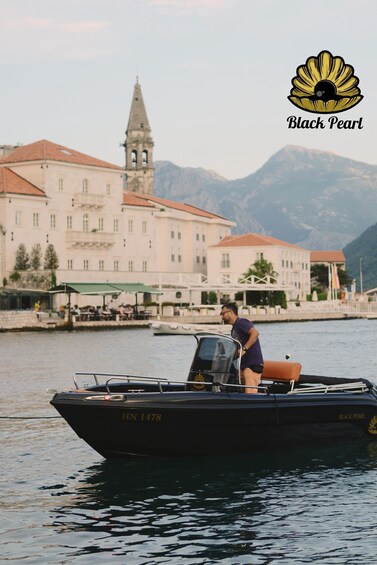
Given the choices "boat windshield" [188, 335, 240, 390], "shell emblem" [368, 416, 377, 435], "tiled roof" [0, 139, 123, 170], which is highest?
"tiled roof" [0, 139, 123, 170]

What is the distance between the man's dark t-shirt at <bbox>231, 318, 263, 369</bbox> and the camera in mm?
17312

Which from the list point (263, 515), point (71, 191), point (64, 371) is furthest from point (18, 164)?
point (263, 515)

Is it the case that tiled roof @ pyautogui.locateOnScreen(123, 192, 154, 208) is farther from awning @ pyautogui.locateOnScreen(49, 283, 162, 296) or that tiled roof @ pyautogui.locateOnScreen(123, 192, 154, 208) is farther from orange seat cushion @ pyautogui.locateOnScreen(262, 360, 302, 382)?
orange seat cushion @ pyautogui.locateOnScreen(262, 360, 302, 382)

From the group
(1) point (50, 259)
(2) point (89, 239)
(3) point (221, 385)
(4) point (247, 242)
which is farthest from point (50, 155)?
(3) point (221, 385)

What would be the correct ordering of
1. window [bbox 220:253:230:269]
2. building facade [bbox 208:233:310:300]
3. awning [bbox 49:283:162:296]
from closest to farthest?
awning [bbox 49:283:162:296], building facade [bbox 208:233:310:300], window [bbox 220:253:230:269]

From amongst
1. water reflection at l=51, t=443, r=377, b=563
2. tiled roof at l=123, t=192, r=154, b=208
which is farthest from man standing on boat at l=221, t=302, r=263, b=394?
tiled roof at l=123, t=192, r=154, b=208

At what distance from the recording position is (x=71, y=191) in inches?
4454

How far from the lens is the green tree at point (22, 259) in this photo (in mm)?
102750

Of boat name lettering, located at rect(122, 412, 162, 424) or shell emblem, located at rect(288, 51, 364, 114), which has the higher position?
shell emblem, located at rect(288, 51, 364, 114)

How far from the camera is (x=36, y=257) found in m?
105

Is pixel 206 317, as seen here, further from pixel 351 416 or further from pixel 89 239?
pixel 351 416

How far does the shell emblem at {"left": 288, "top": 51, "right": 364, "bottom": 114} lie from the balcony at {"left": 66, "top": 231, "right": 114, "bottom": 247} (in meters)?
88.3

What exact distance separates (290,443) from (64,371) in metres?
24.5

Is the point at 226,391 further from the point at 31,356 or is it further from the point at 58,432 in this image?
the point at 31,356
